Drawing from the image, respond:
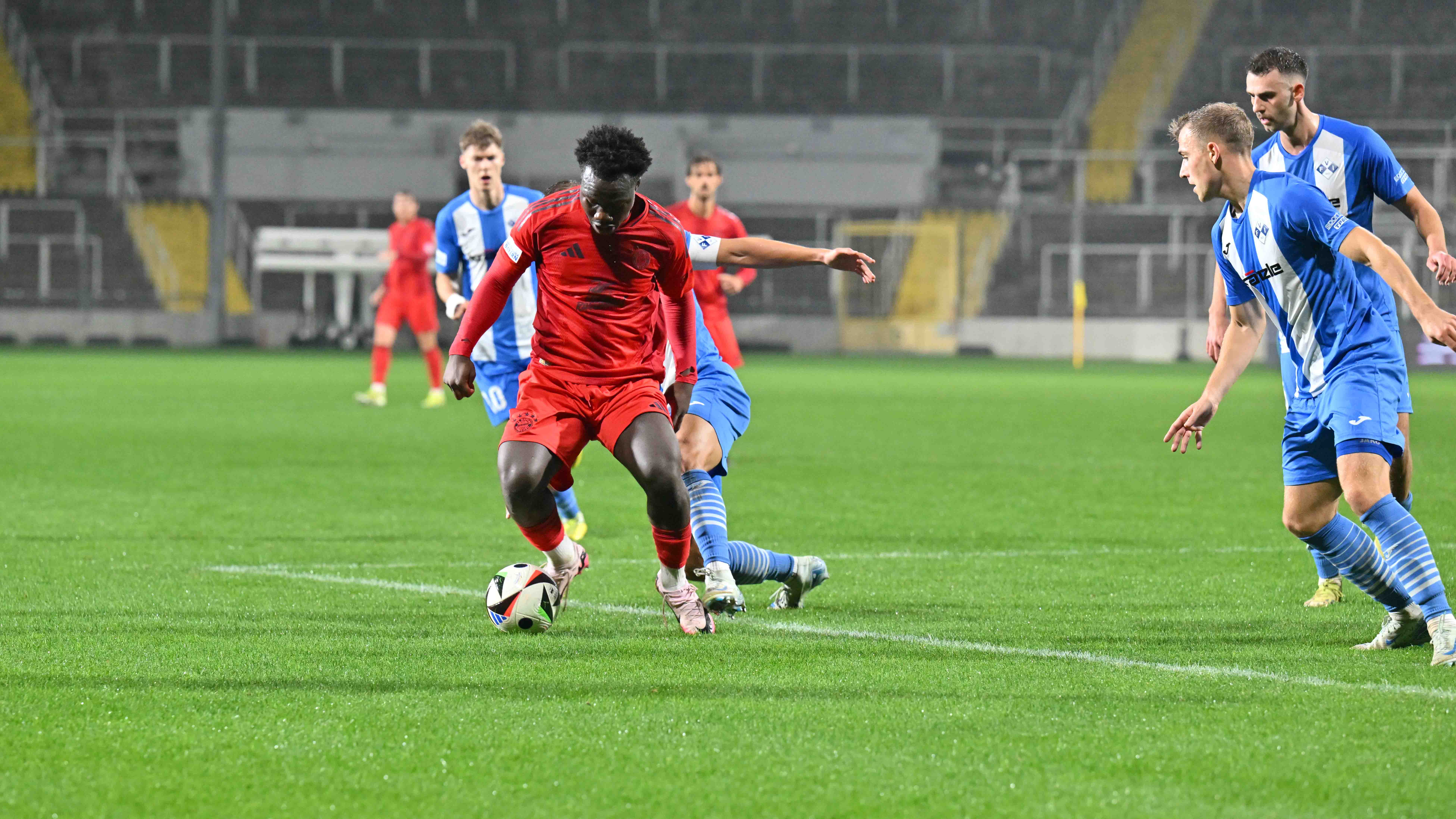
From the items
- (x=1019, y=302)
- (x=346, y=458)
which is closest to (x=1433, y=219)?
(x=346, y=458)

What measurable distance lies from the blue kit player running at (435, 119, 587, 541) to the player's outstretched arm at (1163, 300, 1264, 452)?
369 centimetres

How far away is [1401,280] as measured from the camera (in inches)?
192

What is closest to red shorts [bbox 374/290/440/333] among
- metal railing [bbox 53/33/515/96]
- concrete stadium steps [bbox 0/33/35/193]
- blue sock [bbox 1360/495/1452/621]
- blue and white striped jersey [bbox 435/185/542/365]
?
blue and white striped jersey [bbox 435/185/542/365]

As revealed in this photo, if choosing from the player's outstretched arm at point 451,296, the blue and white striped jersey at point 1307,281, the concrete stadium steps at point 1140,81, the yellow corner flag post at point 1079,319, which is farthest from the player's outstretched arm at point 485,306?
the concrete stadium steps at point 1140,81

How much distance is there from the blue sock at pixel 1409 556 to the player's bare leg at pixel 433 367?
45.5ft

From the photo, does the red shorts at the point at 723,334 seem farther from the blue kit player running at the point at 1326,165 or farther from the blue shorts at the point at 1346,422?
the blue shorts at the point at 1346,422

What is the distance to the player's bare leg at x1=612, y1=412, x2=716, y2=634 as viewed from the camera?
5668 mm

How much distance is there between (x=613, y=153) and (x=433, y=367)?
43.5 ft

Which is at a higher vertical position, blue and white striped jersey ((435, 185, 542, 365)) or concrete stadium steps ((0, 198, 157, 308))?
blue and white striped jersey ((435, 185, 542, 365))

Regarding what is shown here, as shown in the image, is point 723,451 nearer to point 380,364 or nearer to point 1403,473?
point 1403,473

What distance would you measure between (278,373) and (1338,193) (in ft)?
67.8

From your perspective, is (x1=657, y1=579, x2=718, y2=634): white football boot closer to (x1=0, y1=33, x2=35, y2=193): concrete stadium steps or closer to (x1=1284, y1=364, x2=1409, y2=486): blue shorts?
(x1=1284, y1=364, x2=1409, y2=486): blue shorts

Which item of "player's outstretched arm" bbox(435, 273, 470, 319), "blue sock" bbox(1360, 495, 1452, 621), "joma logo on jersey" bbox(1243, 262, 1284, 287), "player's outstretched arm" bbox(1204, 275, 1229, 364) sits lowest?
"blue sock" bbox(1360, 495, 1452, 621)

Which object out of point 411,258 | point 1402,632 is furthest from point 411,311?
point 1402,632
